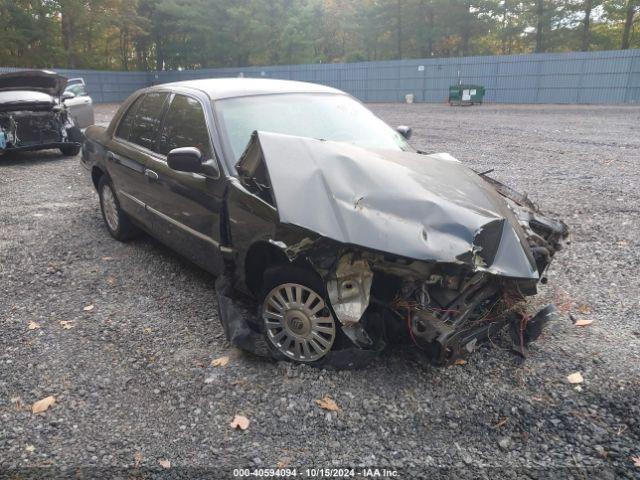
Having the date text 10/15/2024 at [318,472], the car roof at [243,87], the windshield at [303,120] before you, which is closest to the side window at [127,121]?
the car roof at [243,87]

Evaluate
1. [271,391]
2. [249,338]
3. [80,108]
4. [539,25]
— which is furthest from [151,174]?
[539,25]

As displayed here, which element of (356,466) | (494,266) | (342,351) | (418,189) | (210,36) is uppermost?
(210,36)

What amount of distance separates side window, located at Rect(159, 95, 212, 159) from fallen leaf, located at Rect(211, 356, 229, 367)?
1.42m

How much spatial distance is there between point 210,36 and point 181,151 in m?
45.6

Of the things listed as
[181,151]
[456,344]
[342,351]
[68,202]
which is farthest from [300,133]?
[68,202]

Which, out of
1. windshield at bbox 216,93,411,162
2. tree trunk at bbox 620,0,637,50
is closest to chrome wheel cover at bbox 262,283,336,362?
windshield at bbox 216,93,411,162

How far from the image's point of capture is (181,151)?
349cm

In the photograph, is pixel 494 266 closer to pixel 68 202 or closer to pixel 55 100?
pixel 68 202

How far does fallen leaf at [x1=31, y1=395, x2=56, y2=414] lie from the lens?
286 cm

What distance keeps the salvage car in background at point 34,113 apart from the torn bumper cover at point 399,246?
9.03 meters

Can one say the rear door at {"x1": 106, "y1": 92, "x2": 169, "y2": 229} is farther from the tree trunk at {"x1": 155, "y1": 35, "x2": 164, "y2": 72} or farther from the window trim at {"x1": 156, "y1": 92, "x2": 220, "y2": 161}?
the tree trunk at {"x1": 155, "y1": 35, "x2": 164, "y2": 72}

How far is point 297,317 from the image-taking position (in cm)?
307

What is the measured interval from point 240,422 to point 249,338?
641mm

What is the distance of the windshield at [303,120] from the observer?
3.81 meters
